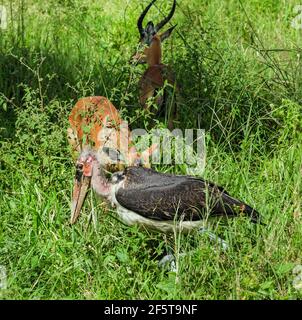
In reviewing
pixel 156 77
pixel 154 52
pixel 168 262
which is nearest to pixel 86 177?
pixel 168 262

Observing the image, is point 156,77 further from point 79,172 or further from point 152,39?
point 79,172

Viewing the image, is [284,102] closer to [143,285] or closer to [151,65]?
[151,65]

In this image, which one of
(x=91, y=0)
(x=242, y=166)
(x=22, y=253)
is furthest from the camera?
(x=91, y=0)

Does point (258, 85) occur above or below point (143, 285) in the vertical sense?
above

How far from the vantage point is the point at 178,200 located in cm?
484

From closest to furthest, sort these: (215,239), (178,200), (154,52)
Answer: (215,239) → (178,200) → (154,52)

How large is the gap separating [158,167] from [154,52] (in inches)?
57.3

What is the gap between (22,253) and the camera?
15.6 ft

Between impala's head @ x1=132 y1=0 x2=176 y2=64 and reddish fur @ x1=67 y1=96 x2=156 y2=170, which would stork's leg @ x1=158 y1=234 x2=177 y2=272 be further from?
impala's head @ x1=132 y1=0 x2=176 y2=64

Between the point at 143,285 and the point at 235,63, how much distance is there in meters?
2.58

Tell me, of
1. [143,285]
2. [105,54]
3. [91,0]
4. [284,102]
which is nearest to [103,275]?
[143,285]

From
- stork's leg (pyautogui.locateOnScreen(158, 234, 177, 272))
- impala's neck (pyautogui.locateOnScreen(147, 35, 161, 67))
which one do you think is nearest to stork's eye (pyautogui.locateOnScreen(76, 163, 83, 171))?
stork's leg (pyautogui.locateOnScreen(158, 234, 177, 272))

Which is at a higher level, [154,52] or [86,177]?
[154,52]

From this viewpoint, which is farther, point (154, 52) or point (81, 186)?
point (154, 52)
